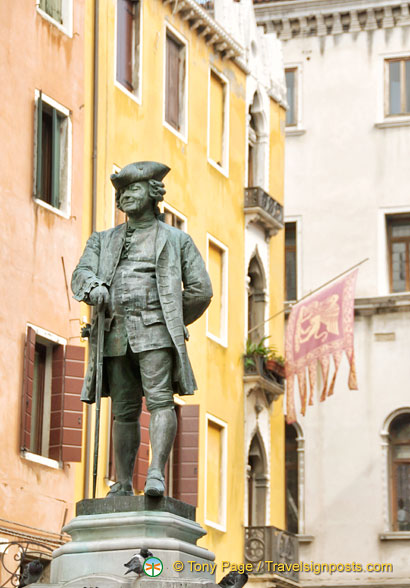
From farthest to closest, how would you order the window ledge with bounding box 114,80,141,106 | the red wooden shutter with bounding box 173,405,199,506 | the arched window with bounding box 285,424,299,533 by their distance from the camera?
the arched window with bounding box 285,424,299,533
the red wooden shutter with bounding box 173,405,199,506
the window ledge with bounding box 114,80,141,106

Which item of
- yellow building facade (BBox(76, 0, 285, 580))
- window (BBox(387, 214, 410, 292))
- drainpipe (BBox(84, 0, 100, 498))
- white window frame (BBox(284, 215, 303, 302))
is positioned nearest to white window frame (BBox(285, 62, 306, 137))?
white window frame (BBox(284, 215, 303, 302))

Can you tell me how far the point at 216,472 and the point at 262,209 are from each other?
18.4 feet

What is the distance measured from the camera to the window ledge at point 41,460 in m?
25.3

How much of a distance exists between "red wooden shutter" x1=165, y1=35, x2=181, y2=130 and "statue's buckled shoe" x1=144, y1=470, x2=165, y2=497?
19500 mm


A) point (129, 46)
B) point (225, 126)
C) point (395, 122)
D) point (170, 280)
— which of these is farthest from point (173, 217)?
point (170, 280)

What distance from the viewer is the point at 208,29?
3381 centimetres

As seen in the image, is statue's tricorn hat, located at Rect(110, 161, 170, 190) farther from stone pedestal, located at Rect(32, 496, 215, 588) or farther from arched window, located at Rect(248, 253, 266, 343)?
arched window, located at Rect(248, 253, 266, 343)

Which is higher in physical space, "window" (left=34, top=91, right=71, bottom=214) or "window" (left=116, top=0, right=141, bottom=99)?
"window" (left=116, top=0, right=141, bottom=99)

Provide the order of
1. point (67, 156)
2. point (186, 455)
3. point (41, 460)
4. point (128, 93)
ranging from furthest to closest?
point (186, 455), point (128, 93), point (67, 156), point (41, 460)

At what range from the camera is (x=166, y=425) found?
13.1 metres

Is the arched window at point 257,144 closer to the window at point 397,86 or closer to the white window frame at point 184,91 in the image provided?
the white window frame at point 184,91

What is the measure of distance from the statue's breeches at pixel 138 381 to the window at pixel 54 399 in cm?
1251

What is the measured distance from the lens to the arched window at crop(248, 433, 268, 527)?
35250 mm

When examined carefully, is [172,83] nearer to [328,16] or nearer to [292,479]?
[328,16]
